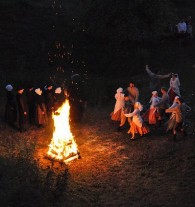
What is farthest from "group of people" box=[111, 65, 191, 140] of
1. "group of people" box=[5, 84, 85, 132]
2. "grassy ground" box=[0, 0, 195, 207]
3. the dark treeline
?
the dark treeline

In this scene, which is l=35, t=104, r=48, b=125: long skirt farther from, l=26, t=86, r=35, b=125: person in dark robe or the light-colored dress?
the light-colored dress

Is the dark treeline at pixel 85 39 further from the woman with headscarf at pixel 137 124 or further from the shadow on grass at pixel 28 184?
the shadow on grass at pixel 28 184

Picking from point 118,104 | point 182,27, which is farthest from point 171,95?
point 182,27

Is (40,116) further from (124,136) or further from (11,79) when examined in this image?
(11,79)

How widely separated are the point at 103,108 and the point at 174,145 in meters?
4.81

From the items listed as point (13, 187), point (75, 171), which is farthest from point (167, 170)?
point (13, 187)

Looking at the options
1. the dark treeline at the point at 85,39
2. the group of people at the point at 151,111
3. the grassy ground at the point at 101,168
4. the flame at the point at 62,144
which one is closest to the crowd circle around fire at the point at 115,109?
the group of people at the point at 151,111

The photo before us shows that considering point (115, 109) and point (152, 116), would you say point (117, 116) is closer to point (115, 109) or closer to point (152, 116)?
point (115, 109)

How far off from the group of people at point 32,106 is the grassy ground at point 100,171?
0.44 meters

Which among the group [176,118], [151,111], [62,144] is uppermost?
[151,111]

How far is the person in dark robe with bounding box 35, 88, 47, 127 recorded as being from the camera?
1561 centimetres

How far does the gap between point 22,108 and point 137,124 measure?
4.22m

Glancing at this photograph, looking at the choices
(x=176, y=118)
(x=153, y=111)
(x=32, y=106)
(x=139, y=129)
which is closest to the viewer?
(x=176, y=118)

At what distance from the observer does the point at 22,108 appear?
15.3 metres
